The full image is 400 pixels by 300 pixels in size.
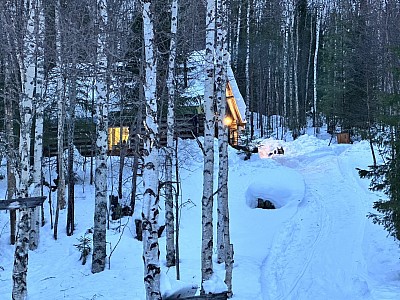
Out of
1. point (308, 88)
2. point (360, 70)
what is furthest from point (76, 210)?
point (308, 88)

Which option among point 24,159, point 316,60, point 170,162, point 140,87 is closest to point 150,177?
point 24,159

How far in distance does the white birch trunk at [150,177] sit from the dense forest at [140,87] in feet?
0.05

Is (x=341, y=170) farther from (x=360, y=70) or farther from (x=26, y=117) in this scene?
(x=26, y=117)

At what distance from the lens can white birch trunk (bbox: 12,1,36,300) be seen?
351 inches

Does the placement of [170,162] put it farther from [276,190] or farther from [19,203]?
[276,190]

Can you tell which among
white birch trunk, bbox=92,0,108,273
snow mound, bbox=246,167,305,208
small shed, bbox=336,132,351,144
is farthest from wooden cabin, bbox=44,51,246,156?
small shed, bbox=336,132,351,144

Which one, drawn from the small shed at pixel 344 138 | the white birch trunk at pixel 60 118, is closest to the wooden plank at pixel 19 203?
the white birch trunk at pixel 60 118

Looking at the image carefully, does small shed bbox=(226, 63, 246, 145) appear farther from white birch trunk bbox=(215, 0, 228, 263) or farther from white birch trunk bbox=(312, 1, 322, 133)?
white birch trunk bbox=(215, 0, 228, 263)

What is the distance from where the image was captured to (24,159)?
29.4 ft

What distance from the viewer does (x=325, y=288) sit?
9.73m

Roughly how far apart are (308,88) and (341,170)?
965 inches

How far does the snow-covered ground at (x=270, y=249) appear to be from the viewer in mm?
9953

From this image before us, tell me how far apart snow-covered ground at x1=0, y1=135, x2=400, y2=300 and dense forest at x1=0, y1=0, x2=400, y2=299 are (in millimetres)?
913

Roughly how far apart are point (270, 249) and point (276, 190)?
Answer: 16.3ft
